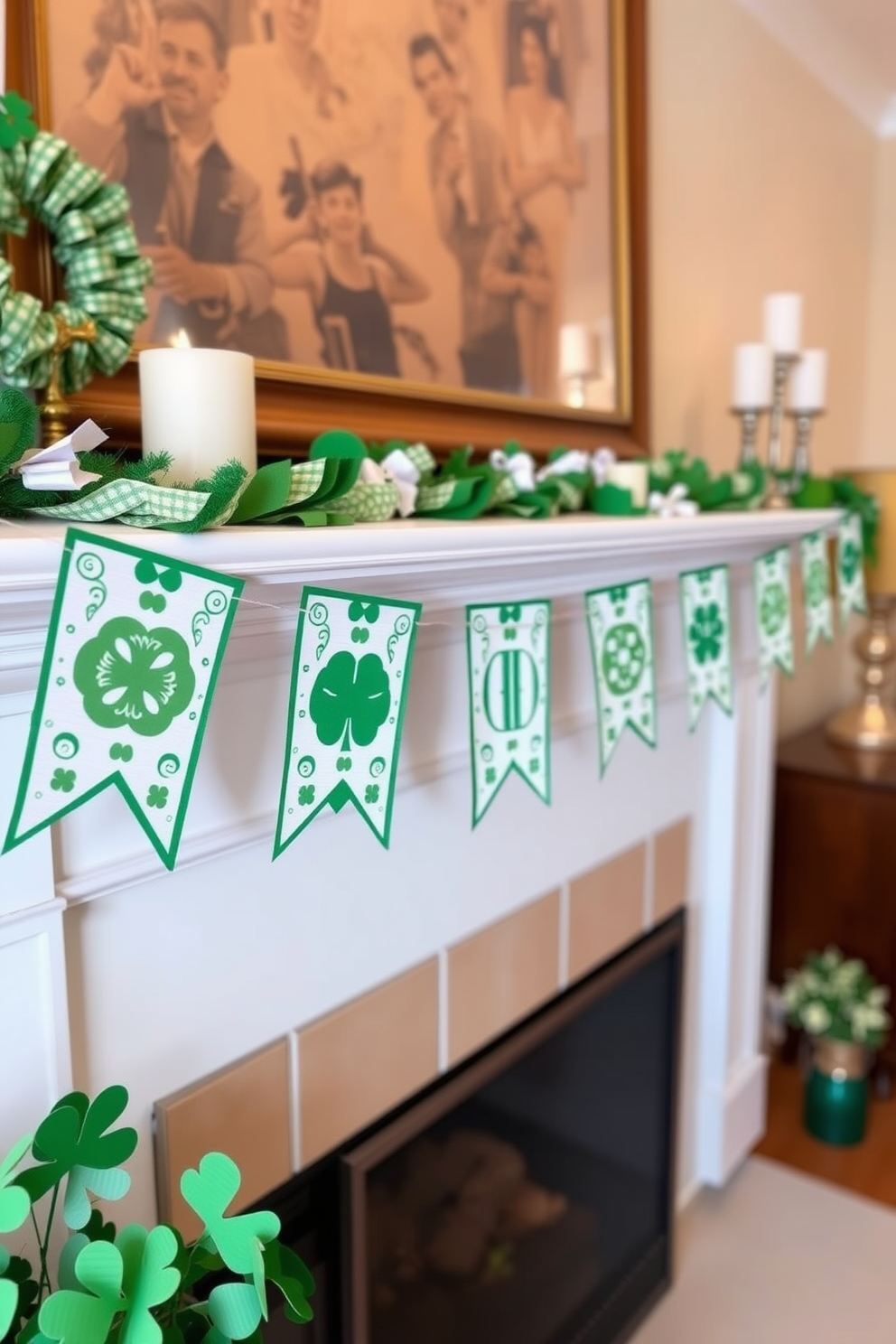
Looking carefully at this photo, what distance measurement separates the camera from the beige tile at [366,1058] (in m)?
1.04

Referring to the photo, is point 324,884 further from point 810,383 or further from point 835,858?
point 835,858

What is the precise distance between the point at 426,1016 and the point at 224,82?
3.27ft

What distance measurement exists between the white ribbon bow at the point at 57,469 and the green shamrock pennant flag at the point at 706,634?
84cm

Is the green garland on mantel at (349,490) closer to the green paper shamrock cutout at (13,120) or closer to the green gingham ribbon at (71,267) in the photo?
the green gingham ribbon at (71,267)

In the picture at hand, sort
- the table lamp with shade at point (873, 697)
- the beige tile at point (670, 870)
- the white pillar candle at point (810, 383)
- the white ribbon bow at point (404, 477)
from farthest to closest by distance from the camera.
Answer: the table lamp with shade at point (873, 697), the white pillar candle at point (810, 383), the beige tile at point (670, 870), the white ribbon bow at point (404, 477)

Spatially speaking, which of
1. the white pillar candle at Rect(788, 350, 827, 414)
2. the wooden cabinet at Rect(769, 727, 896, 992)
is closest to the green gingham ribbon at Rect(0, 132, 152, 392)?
the white pillar candle at Rect(788, 350, 827, 414)

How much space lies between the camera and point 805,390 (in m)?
1.94

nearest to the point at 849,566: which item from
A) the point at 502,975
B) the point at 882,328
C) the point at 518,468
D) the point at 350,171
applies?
the point at 518,468

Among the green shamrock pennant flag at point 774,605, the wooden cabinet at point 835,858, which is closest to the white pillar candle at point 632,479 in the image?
the green shamrock pennant flag at point 774,605

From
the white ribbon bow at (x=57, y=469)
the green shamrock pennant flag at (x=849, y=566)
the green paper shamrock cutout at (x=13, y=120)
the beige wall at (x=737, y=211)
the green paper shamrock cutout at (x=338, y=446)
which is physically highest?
the beige wall at (x=737, y=211)

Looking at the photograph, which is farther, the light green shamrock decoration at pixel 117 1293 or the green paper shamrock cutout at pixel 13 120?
the green paper shamrock cutout at pixel 13 120

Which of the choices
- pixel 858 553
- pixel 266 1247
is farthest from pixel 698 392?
pixel 266 1247

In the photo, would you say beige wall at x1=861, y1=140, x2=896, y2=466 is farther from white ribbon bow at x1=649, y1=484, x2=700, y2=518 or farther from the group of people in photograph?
white ribbon bow at x1=649, y1=484, x2=700, y2=518

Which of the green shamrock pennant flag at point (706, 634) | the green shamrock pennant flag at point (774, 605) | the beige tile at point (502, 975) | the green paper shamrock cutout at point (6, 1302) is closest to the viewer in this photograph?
the green paper shamrock cutout at point (6, 1302)
